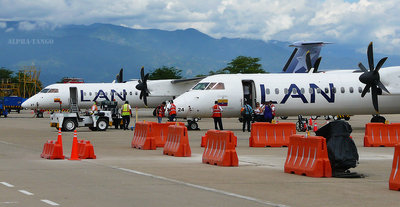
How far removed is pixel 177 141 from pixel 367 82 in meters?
16.6

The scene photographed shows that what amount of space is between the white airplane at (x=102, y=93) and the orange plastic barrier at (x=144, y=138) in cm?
3095

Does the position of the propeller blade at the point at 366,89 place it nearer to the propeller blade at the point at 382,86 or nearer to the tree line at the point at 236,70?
the propeller blade at the point at 382,86

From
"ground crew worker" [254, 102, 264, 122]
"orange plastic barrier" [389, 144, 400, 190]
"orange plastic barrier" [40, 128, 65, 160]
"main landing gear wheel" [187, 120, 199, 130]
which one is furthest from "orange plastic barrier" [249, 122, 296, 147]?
"orange plastic barrier" [389, 144, 400, 190]

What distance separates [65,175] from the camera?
49.0ft

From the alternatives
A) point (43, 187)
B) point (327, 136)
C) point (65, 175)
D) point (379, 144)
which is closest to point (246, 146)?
point (379, 144)

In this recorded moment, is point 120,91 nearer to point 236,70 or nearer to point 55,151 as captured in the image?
point 55,151

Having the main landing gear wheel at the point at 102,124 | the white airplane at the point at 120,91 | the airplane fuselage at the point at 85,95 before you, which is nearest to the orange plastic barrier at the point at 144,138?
the main landing gear wheel at the point at 102,124

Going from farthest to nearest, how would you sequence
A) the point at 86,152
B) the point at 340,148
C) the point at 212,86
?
the point at 212,86, the point at 86,152, the point at 340,148

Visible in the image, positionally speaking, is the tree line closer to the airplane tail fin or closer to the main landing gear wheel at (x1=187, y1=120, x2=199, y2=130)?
the airplane tail fin

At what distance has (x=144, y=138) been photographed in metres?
23.3

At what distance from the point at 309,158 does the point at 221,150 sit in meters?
3.02

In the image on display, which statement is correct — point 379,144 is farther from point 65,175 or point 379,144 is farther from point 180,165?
point 65,175

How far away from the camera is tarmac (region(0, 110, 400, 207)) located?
1133 cm

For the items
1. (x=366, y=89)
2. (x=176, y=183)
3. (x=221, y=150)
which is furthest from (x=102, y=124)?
(x=176, y=183)
